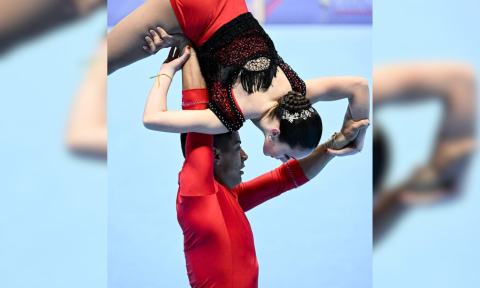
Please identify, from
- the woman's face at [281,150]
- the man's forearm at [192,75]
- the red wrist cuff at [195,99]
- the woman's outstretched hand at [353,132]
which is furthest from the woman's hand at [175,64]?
the woman's outstretched hand at [353,132]

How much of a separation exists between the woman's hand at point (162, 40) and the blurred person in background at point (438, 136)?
0.89m

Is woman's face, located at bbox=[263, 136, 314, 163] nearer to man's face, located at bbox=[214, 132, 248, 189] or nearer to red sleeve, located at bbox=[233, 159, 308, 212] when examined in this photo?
man's face, located at bbox=[214, 132, 248, 189]

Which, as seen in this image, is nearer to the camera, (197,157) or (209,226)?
(197,157)

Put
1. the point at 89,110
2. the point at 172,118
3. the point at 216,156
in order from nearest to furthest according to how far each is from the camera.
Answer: the point at 89,110 → the point at 172,118 → the point at 216,156

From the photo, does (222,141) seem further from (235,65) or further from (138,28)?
(138,28)

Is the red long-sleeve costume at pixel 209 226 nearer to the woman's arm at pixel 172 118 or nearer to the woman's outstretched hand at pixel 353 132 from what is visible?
the woman's arm at pixel 172 118

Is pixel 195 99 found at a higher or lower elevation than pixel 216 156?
higher

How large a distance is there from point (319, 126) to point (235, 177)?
24.1 inches

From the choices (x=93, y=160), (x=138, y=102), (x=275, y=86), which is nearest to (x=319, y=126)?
(x=275, y=86)

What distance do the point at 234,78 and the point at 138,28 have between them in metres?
0.47

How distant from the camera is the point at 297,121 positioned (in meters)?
2.40

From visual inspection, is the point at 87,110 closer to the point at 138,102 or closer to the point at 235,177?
the point at 235,177

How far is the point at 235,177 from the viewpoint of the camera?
9.52 feet

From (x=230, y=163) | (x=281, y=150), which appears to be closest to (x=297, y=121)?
(x=281, y=150)
